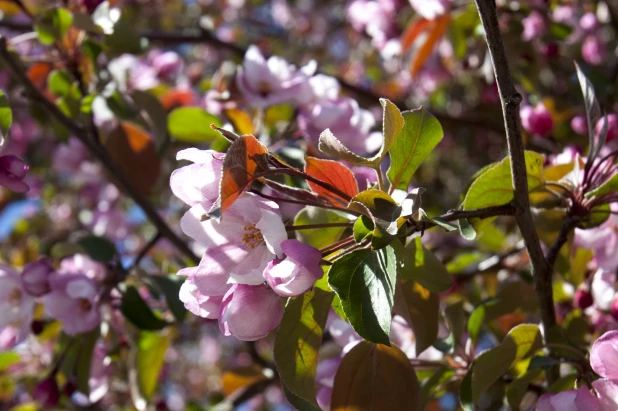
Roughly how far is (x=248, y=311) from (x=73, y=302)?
0.67m

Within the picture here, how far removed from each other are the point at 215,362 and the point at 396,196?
469 cm

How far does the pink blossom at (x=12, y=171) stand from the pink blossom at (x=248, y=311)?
0.43 metres

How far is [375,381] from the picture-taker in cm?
95

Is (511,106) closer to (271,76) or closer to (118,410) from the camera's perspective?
(271,76)

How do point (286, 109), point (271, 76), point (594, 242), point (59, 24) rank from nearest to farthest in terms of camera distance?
1. point (594, 242)
2. point (271, 76)
3. point (59, 24)
4. point (286, 109)

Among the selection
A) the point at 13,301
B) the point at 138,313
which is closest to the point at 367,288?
the point at 138,313

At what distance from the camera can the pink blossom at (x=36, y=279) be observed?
1.34 m

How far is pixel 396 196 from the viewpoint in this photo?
88 cm

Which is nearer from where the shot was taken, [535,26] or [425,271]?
[425,271]

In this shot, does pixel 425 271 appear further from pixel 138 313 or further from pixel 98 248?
pixel 98 248

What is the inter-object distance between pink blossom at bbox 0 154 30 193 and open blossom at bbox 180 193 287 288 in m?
0.35

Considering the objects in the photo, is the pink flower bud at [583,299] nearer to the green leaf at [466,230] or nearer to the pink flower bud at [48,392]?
the green leaf at [466,230]

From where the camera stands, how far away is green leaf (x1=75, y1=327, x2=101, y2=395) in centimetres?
145

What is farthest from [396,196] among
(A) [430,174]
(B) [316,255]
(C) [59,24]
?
(A) [430,174]
